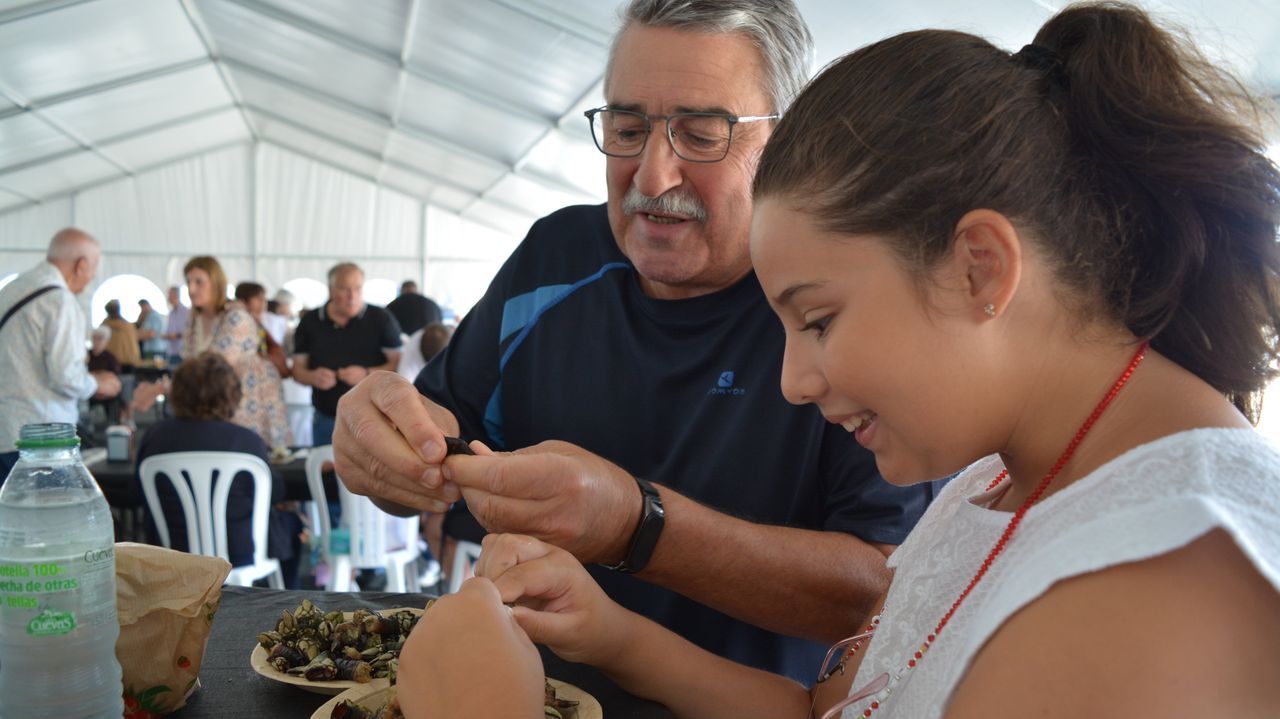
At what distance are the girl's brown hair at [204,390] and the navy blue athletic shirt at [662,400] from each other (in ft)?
7.87

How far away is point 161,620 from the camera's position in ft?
3.69

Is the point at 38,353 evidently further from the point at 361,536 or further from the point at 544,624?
the point at 544,624

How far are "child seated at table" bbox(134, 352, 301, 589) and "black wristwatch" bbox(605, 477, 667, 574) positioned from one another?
10.1 ft

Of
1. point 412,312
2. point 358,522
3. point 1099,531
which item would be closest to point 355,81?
point 412,312

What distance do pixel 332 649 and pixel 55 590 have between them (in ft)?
1.15

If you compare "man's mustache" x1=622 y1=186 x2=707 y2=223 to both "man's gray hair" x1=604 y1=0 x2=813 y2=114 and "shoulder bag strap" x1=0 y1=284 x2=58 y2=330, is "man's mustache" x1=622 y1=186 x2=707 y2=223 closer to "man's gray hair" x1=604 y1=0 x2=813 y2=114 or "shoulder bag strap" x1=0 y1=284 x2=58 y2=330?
"man's gray hair" x1=604 y1=0 x2=813 y2=114

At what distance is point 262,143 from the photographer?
1777 centimetres

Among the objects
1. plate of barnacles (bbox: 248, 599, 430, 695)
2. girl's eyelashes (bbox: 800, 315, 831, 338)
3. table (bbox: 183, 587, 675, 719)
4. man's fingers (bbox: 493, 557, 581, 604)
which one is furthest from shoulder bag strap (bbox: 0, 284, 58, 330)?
girl's eyelashes (bbox: 800, 315, 831, 338)

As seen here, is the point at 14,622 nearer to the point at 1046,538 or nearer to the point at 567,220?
the point at 1046,538

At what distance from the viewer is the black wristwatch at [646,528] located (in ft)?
4.41

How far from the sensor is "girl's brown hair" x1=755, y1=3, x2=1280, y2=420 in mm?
868

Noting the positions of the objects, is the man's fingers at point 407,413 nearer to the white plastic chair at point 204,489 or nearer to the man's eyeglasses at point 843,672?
the man's eyeglasses at point 843,672

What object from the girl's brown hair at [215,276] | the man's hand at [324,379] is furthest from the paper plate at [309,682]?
the girl's brown hair at [215,276]

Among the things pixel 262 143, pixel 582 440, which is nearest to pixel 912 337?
pixel 582 440
